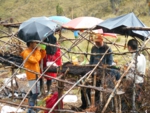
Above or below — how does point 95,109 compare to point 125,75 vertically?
below

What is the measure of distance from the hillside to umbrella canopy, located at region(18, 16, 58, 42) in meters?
21.0

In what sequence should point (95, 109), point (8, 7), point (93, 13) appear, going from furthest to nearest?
point (8, 7), point (93, 13), point (95, 109)

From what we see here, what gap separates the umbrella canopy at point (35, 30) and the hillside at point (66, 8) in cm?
2101

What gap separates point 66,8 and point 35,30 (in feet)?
86.0

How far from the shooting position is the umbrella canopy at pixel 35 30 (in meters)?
4.91

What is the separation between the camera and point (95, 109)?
3840mm

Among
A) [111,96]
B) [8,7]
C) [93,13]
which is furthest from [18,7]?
[111,96]

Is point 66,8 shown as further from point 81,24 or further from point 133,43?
point 133,43

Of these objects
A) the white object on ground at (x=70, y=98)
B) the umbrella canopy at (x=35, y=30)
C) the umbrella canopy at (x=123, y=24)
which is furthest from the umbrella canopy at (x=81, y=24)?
the white object on ground at (x=70, y=98)

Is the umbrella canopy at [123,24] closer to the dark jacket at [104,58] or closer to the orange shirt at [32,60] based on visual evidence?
the dark jacket at [104,58]

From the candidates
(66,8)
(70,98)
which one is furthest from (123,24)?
(66,8)

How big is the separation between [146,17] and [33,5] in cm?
1436

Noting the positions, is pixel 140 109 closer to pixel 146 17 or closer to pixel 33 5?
pixel 146 17

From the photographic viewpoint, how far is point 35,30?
495 cm
